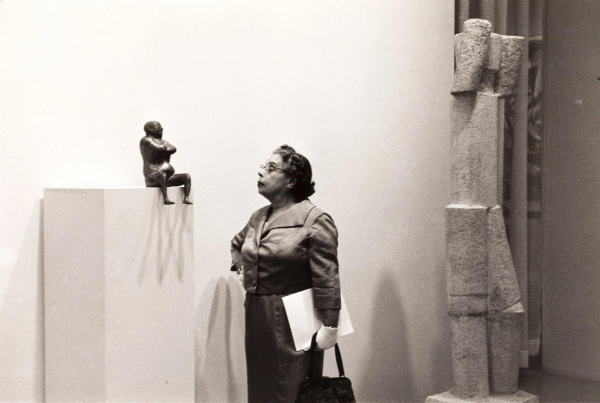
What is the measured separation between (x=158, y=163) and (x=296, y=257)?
2.55ft

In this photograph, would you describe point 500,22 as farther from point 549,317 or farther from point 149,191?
point 149,191

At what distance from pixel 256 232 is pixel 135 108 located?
94 cm

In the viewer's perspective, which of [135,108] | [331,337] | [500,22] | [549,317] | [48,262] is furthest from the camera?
[549,317]

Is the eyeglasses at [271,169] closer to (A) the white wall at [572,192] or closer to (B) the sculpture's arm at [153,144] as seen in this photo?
(B) the sculpture's arm at [153,144]

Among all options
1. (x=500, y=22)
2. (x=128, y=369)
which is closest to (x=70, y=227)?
(x=128, y=369)

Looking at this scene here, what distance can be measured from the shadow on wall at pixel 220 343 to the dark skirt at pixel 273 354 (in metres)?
0.68

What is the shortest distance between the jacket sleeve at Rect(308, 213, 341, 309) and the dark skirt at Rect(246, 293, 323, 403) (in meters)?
0.19

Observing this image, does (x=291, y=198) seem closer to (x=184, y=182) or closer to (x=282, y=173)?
(x=282, y=173)

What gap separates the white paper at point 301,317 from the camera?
3.87m

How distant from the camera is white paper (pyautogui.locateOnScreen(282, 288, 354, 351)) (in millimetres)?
3869

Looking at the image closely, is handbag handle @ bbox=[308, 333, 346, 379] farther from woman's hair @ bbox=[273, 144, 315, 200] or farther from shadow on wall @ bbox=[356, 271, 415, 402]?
shadow on wall @ bbox=[356, 271, 415, 402]

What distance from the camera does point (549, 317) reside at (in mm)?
5926

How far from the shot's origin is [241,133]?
15.3ft

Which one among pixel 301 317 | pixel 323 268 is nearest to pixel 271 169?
pixel 323 268
